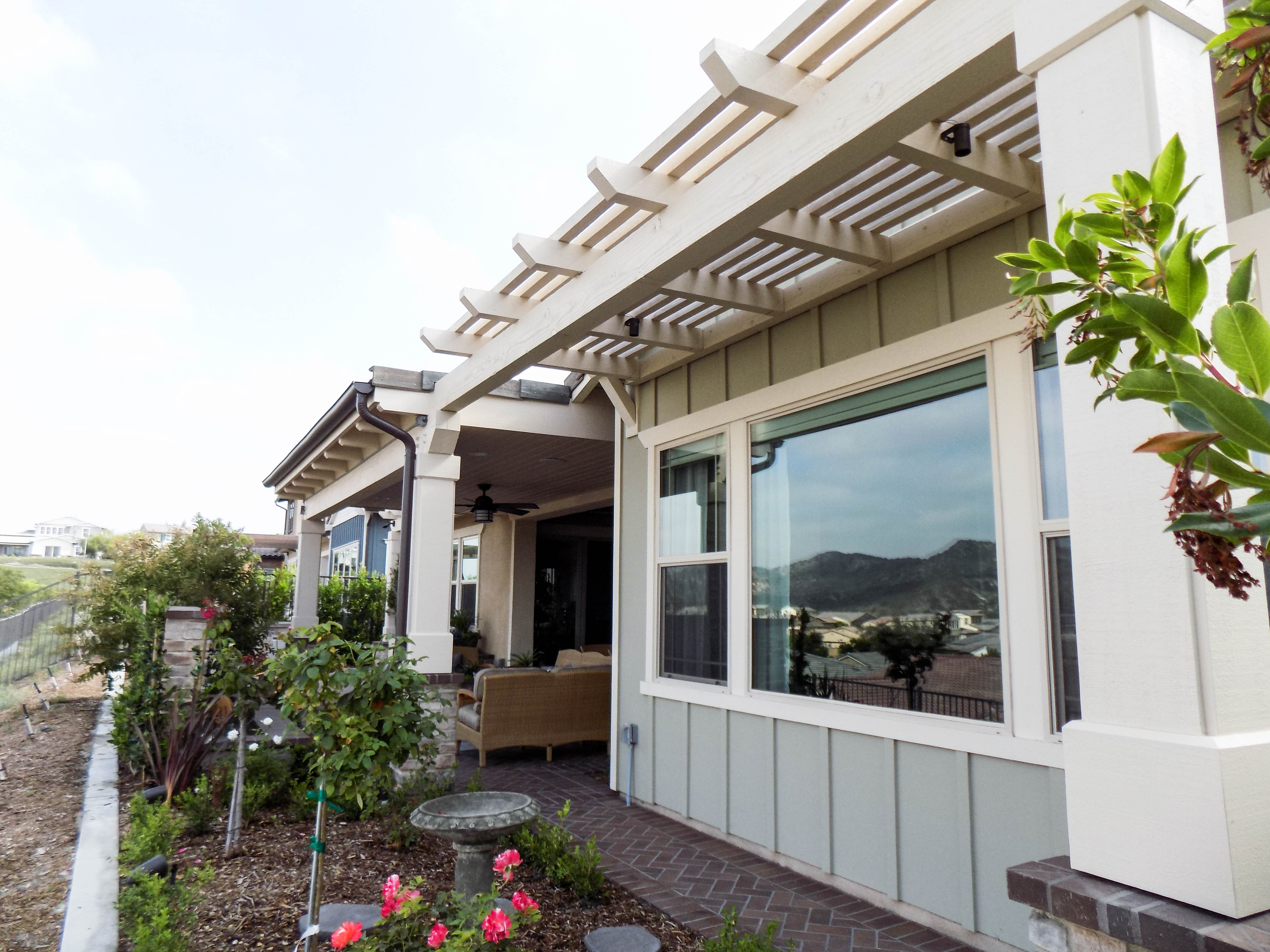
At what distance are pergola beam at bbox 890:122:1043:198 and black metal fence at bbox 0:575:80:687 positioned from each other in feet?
34.4

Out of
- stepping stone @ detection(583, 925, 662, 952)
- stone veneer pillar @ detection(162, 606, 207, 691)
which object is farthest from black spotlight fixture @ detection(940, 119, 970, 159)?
stone veneer pillar @ detection(162, 606, 207, 691)

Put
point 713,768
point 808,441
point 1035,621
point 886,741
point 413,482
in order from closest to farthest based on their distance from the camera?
point 1035,621 < point 886,741 < point 808,441 < point 713,768 < point 413,482

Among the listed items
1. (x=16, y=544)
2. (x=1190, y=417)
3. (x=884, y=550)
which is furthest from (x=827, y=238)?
(x=16, y=544)

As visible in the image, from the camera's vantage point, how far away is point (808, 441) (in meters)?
4.45

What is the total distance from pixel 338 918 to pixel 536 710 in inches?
155

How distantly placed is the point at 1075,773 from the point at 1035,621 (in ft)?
5.67

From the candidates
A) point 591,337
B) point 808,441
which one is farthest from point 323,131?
point 808,441

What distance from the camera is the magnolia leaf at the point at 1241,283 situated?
840 millimetres

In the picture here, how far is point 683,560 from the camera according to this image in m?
5.41

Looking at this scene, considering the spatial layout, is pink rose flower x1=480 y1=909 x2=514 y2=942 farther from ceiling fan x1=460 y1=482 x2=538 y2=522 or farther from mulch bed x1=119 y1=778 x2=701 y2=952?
ceiling fan x1=460 y1=482 x2=538 y2=522

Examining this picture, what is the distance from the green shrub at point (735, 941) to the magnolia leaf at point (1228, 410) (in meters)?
2.73

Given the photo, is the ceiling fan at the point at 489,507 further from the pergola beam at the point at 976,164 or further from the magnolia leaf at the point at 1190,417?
the magnolia leaf at the point at 1190,417

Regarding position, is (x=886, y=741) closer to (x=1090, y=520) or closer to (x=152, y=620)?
(x=1090, y=520)

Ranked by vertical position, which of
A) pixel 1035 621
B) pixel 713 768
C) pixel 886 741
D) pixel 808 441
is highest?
pixel 808 441
